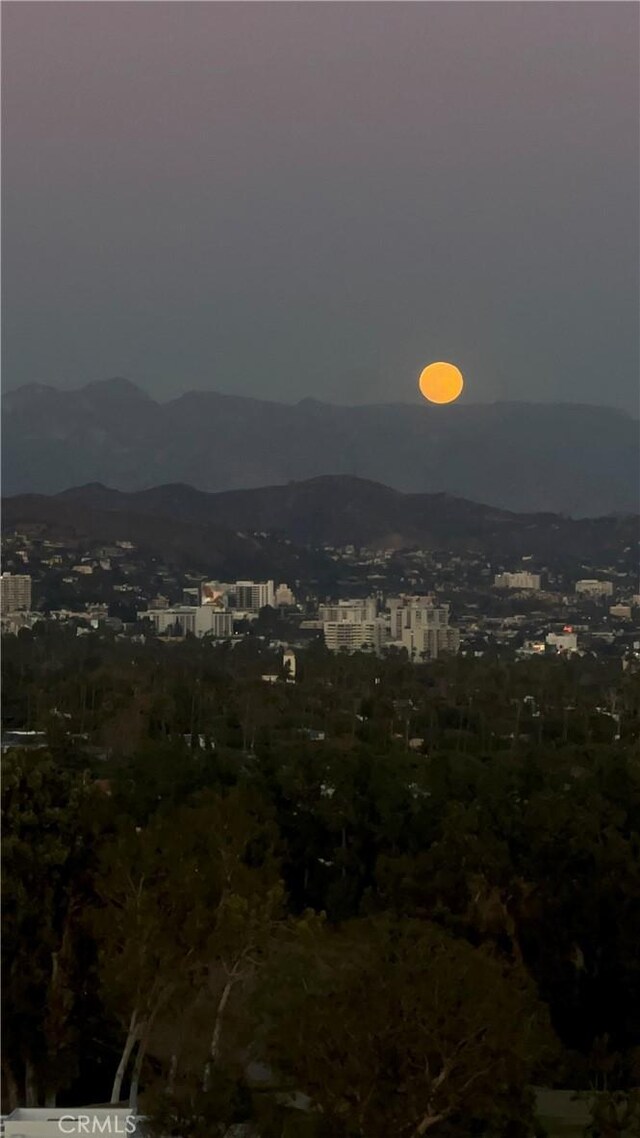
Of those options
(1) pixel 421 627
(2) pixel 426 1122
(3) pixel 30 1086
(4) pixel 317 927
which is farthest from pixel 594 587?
(2) pixel 426 1122

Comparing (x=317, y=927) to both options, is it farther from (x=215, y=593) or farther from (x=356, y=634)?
(x=215, y=593)

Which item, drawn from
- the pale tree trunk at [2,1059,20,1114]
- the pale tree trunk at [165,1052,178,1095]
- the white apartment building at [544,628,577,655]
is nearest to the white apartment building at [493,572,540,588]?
the white apartment building at [544,628,577,655]

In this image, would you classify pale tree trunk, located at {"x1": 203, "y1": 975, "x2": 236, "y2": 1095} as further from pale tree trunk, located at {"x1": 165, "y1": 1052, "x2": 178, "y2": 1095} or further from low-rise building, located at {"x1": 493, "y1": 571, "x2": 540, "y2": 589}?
low-rise building, located at {"x1": 493, "y1": 571, "x2": 540, "y2": 589}

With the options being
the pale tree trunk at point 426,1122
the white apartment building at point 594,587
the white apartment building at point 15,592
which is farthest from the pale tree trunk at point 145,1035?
the white apartment building at point 594,587

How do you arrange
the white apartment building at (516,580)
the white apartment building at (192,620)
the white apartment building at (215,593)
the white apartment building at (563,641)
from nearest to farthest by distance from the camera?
the white apartment building at (516,580) → the white apartment building at (563,641) → the white apartment building at (192,620) → the white apartment building at (215,593)

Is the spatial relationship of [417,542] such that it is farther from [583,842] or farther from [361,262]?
[583,842]

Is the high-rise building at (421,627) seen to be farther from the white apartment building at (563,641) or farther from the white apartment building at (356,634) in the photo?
the white apartment building at (563,641)
